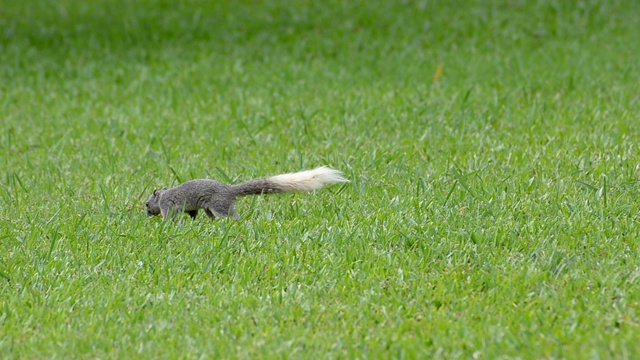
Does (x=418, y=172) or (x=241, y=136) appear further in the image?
(x=241, y=136)

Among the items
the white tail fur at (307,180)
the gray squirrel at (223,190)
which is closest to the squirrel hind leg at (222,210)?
the gray squirrel at (223,190)

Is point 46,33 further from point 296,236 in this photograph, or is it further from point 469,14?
point 296,236

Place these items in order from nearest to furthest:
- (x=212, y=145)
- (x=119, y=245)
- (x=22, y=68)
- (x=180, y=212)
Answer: (x=119, y=245), (x=180, y=212), (x=212, y=145), (x=22, y=68)

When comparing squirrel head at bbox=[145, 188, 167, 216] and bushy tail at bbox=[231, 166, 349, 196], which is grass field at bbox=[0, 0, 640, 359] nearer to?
squirrel head at bbox=[145, 188, 167, 216]

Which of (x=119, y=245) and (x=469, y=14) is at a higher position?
(x=119, y=245)

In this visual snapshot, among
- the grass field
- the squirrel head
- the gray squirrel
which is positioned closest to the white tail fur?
the gray squirrel

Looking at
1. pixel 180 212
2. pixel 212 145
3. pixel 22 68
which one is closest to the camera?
pixel 180 212

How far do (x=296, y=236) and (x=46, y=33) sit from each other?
826 centimetres

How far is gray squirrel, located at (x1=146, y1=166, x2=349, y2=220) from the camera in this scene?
206 inches

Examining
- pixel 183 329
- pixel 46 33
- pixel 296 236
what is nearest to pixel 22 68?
pixel 46 33

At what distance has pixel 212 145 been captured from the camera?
724 cm

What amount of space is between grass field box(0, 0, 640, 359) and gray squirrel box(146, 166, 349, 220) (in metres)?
0.12

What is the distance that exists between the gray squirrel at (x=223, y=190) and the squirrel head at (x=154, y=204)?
0.08 m

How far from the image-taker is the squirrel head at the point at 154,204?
17.6ft
